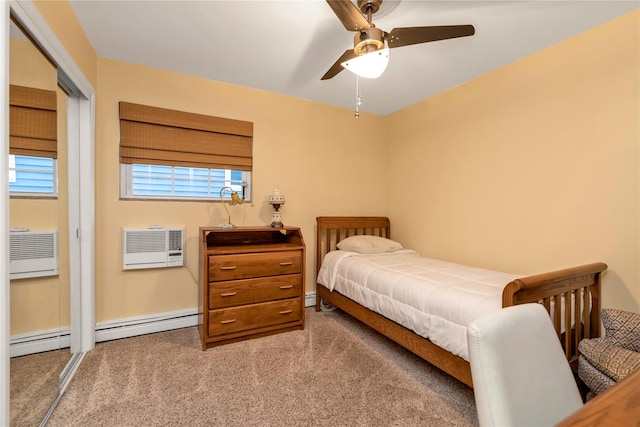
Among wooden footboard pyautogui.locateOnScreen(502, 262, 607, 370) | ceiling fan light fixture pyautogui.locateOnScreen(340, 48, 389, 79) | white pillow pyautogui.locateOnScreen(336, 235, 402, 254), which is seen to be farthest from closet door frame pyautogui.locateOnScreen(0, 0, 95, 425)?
wooden footboard pyautogui.locateOnScreen(502, 262, 607, 370)

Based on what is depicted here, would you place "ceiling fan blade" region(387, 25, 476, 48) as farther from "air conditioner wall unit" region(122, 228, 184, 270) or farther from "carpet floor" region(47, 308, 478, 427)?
"air conditioner wall unit" region(122, 228, 184, 270)

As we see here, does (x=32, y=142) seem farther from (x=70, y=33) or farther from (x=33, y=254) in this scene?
(x=70, y=33)

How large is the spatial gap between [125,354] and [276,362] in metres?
1.18

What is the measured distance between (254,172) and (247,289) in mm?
1241

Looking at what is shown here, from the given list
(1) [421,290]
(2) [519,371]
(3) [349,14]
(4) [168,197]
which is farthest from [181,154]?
(2) [519,371]

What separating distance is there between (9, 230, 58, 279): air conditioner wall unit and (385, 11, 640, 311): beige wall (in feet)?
10.5

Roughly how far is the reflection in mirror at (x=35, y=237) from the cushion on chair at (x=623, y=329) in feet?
9.29

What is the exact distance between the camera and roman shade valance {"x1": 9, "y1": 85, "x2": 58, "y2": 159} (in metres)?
1.25

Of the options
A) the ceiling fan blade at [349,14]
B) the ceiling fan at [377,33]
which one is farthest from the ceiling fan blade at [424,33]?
the ceiling fan blade at [349,14]

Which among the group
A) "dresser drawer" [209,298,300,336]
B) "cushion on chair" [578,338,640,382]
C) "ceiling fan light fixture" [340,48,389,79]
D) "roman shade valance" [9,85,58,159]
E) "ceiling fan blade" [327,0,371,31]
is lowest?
"dresser drawer" [209,298,300,336]

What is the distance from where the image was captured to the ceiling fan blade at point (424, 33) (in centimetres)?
151

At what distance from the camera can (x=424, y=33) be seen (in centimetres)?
154

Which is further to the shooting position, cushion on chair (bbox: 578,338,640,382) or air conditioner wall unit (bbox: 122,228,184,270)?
air conditioner wall unit (bbox: 122,228,184,270)

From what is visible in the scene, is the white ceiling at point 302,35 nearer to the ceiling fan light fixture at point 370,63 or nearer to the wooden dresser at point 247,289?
the ceiling fan light fixture at point 370,63
